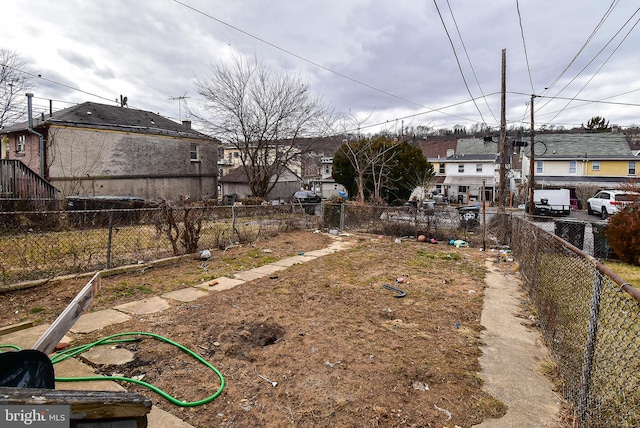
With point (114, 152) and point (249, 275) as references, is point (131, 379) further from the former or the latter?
point (114, 152)

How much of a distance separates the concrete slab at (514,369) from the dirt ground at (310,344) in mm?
114

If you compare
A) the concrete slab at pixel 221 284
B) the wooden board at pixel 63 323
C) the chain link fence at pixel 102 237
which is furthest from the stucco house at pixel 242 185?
the wooden board at pixel 63 323

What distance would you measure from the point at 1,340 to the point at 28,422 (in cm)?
355

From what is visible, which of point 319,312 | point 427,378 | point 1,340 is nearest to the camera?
point 427,378

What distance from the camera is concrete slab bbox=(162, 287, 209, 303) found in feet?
16.9

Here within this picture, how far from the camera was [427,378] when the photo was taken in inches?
122

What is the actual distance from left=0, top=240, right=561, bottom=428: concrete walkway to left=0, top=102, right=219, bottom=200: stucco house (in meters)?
12.4

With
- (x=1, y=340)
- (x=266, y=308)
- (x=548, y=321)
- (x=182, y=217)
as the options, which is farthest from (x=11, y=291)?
Answer: (x=548, y=321)

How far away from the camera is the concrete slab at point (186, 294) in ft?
→ 16.9

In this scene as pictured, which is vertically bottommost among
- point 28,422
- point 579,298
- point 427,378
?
point 427,378

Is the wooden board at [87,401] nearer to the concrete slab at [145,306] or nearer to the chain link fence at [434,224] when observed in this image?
the concrete slab at [145,306]

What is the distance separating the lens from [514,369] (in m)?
3.38

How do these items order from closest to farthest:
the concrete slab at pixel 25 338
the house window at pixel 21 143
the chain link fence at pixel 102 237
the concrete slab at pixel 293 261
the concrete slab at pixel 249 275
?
the concrete slab at pixel 25 338
the chain link fence at pixel 102 237
the concrete slab at pixel 249 275
the concrete slab at pixel 293 261
the house window at pixel 21 143

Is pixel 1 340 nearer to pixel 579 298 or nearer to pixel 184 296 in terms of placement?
pixel 184 296
